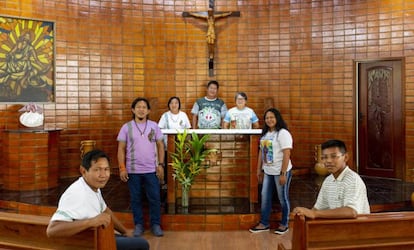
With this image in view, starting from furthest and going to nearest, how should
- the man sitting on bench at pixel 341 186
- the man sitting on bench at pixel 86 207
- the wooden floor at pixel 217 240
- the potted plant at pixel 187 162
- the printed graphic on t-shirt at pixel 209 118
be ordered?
1. the printed graphic on t-shirt at pixel 209 118
2. the potted plant at pixel 187 162
3. the wooden floor at pixel 217 240
4. the man sitting on bench at pixel 341 186
5. the man sitting on bench at pixel 86 207

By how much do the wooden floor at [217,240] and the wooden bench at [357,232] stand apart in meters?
1.89

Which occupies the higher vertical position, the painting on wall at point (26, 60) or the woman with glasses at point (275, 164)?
the painting on wall at point (26, 60)

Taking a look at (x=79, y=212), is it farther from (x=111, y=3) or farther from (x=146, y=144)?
(x=111, y=3)

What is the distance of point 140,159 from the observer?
4312 mm

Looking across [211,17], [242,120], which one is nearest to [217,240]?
[242,120]

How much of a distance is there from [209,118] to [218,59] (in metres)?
1.86

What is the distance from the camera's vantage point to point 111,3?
24.3ft

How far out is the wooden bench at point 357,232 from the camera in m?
2.19

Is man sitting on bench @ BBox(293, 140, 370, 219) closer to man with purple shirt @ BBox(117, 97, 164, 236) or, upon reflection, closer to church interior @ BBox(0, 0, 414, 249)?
man with purple shirt @ BBox(117, 97, 164, 236)

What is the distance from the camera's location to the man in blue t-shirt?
6098 millimetres

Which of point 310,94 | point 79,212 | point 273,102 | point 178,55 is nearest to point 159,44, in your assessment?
point 178,55

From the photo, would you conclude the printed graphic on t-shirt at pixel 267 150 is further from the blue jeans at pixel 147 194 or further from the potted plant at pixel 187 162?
the blue jeans at pixel 147 194

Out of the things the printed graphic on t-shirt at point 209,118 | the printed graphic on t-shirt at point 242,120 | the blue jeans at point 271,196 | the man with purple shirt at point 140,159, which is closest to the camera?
the man with purple shirt at point 140,159

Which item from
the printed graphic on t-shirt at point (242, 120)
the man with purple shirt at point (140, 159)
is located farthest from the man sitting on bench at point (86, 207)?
the printed graphic on t-shirt at point (242, 120)
